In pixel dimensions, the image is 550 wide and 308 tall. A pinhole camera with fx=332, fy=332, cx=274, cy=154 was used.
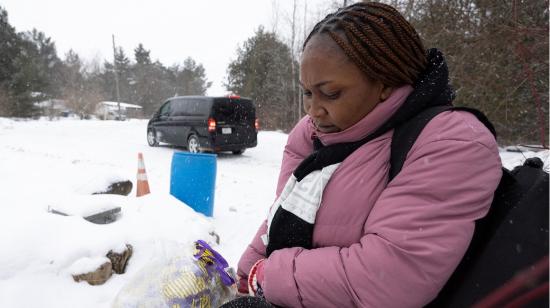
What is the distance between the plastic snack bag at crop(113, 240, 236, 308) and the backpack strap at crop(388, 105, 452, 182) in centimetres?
99

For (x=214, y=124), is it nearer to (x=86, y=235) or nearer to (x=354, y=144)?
(x=86, y=235)

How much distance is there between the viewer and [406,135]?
966 mm

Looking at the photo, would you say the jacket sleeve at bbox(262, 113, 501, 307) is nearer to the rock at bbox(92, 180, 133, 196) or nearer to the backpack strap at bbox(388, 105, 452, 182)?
the backpack strap at bbox(388, 105, 452, 182)

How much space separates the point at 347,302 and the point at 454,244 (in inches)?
12.9

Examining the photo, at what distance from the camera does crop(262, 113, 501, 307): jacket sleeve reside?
2.66ft

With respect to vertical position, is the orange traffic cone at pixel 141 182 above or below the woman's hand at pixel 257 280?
below

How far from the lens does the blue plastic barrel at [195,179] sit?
4.07 meters

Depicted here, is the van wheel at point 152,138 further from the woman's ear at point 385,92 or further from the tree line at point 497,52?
the woman's ear at point 385,92

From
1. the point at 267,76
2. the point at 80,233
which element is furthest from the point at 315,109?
the point at 267,76

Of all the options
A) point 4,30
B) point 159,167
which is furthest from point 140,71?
point 159,167

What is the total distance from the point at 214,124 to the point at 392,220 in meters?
8.81

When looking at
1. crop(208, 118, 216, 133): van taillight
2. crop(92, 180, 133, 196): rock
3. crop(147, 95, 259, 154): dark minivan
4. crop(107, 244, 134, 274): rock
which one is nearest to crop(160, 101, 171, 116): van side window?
crop(147, 95, 259, 154): dark minivan

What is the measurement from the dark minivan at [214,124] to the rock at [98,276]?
272 inches

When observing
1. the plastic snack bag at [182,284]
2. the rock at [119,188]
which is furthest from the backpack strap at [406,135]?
the rock at [119,188]
